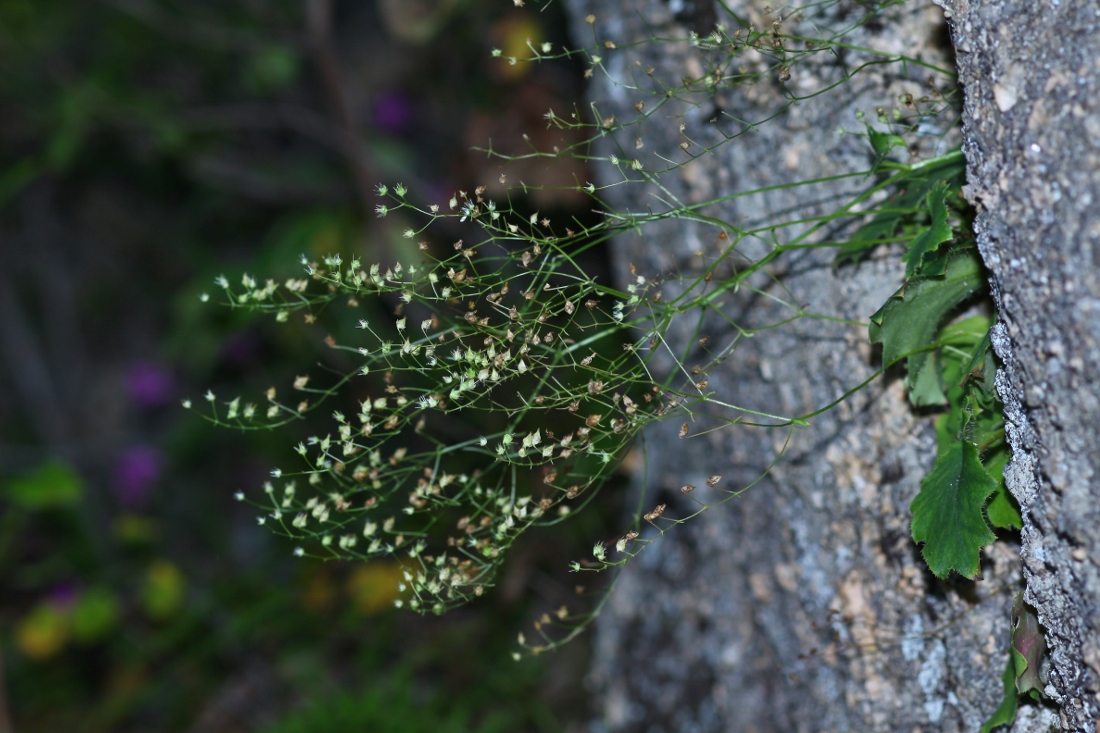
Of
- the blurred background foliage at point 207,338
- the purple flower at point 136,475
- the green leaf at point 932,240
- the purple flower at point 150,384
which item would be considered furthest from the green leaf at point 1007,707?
the purple flower at point 150,384

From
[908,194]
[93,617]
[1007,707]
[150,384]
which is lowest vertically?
[1007,707]

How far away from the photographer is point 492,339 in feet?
3.23

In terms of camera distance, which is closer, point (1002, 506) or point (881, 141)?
point (1002, 506)

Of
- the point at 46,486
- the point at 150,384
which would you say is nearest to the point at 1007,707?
the point at 46,486

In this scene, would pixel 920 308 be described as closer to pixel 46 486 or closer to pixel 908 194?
pixel 908 194

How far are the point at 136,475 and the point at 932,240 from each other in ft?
11.0

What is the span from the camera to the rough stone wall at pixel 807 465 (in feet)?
3.73

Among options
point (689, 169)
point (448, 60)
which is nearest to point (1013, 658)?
point (689, 169)

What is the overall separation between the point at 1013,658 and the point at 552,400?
2.12 feet

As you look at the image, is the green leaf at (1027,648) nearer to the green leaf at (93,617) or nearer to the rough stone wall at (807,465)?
the rough stone wall at (807,465)

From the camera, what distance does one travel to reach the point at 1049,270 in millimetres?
788

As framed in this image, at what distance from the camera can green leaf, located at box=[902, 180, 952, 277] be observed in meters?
0.92

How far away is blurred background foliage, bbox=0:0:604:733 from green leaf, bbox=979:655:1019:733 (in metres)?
1.60

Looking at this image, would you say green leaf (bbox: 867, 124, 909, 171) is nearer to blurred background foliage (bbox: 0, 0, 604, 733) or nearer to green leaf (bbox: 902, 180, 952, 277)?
green leaf (bbox: 902, 180, 952, 277)
